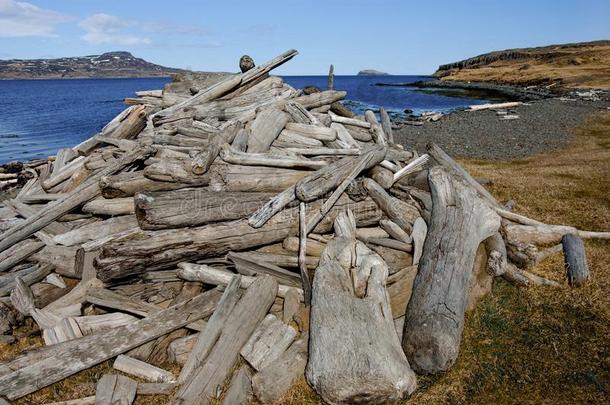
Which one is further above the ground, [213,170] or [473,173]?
[213,170]

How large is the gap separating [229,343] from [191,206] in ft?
8.13

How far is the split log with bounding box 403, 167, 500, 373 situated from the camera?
5.76 meters

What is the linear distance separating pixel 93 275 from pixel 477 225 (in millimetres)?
7090

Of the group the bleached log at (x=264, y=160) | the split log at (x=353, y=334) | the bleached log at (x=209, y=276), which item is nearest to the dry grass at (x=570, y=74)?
the bleached log at (x=264, y=160)

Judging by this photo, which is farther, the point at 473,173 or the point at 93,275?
the point at 473,173

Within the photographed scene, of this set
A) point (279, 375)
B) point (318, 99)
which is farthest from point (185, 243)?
point (318, 99)

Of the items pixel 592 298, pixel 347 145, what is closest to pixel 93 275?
pixel 347 145

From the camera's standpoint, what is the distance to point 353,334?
5559 mm

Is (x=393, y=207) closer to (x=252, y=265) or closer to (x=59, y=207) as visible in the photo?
(x=252, y=265)

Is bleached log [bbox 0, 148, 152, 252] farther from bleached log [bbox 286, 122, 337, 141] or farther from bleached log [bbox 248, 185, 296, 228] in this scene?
bleached log [bbox 286, 122, 337, 141]

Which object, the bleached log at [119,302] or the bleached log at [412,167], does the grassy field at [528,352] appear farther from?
the bleached log at [412,167]

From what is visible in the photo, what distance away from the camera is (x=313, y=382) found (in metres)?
5.44

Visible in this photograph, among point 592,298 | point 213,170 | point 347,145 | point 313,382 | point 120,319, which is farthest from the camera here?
point 347,145

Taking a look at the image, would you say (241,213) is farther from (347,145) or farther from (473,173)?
(473,173)
